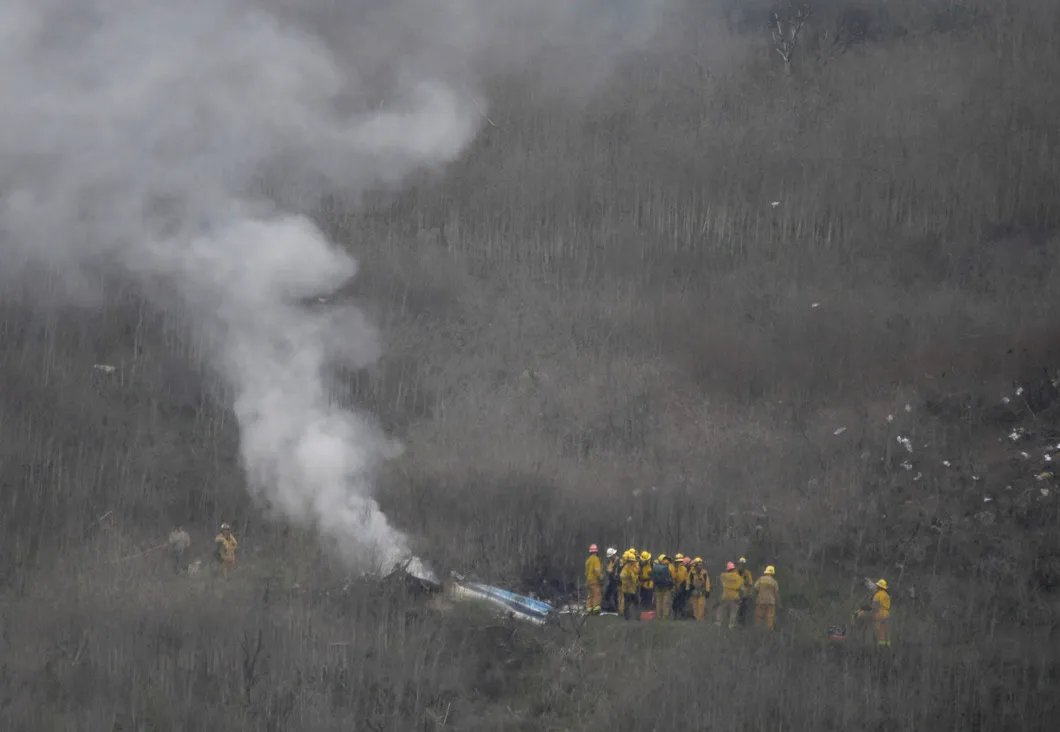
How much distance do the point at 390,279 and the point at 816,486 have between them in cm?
1018

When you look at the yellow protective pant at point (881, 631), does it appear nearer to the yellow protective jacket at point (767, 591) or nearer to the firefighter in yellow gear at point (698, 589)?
the yellow protective jacket at point (767, 591)

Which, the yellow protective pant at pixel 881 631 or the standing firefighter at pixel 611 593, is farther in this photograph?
the standing firefighter at pixel 611 593

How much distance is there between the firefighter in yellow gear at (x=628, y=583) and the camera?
728 inches

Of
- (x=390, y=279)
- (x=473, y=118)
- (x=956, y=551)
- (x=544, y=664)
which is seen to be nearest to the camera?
(x=544, y=664)

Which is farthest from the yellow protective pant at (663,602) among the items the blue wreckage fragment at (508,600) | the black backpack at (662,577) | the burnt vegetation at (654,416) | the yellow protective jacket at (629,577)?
the blue wreckage fragment at (508,600)

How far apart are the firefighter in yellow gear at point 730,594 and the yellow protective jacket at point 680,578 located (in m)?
0.53

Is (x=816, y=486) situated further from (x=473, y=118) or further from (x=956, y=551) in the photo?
(x=473, y=118)

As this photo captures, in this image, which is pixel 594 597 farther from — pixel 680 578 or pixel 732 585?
pixel 732 585

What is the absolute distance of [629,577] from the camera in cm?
1852

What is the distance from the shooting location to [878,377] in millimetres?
25938

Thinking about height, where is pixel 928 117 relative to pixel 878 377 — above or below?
above

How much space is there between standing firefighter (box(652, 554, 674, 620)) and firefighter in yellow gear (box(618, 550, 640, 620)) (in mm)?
236

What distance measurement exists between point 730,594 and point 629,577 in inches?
49.7

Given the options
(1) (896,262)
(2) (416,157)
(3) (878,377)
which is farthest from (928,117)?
(2) (416,157)
